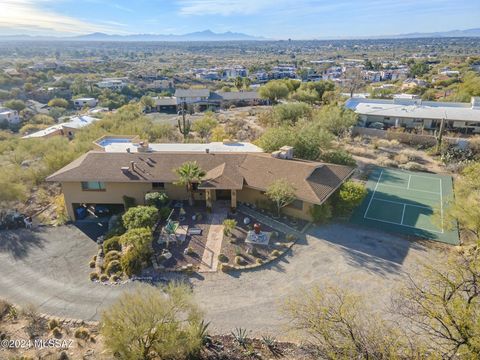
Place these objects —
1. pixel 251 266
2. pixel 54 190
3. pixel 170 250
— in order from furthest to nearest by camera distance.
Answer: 1. pixel 54 190
2. pixel 170 250
3. pixel 251 266

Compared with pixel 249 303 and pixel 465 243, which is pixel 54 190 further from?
pixel 465 243

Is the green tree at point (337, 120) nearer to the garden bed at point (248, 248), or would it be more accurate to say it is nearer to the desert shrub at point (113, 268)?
the garden bed at point (248, 248)

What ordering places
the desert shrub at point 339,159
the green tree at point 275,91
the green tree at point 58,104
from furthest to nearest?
the green tree at point 58,104 → the green tree at point 275,91 → the desert shrub at point 339,159

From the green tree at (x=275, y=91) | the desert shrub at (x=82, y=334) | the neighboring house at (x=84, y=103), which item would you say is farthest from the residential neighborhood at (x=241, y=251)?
the neighboring house at (x=84, y=103)

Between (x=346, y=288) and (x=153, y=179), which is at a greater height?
(x=153, y=179)

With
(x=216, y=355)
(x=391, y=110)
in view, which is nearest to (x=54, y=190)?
(x=216, y=355)

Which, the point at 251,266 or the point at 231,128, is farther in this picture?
the point at 231,128
